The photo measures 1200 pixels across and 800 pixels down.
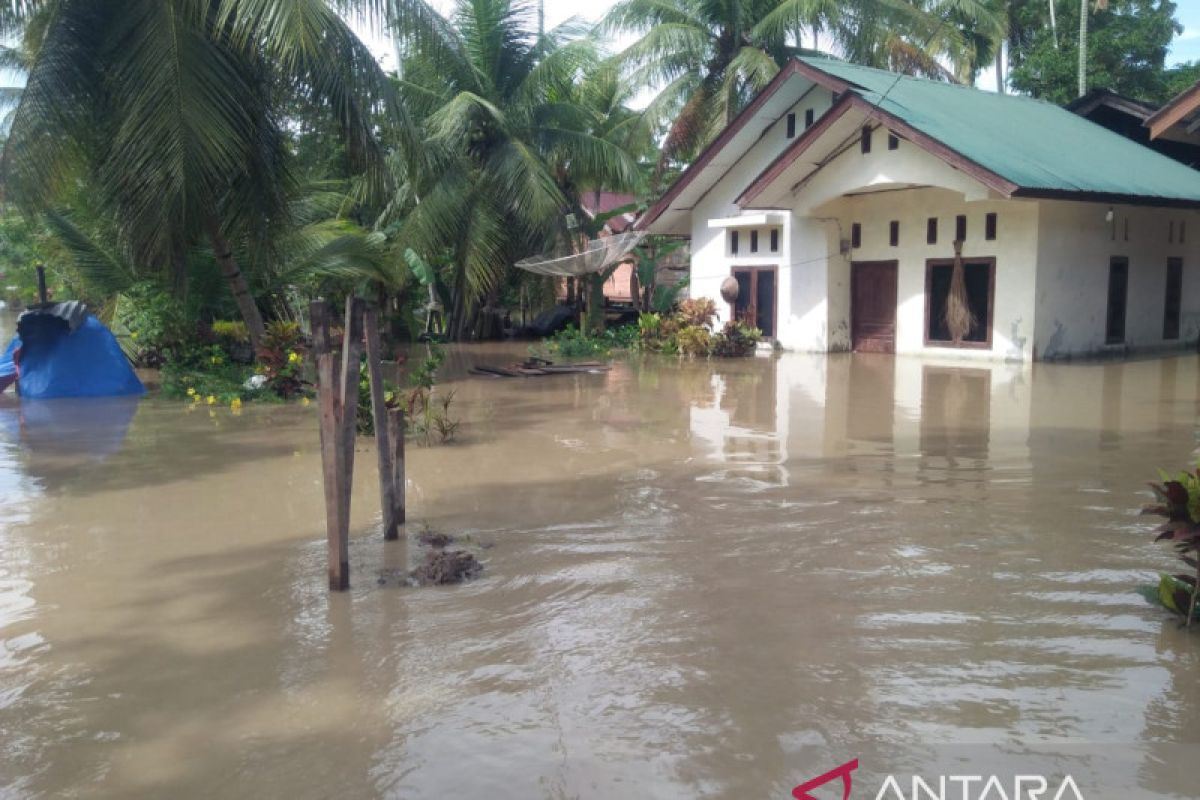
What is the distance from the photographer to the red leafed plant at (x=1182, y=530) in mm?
4742

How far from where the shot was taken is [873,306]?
65.3 feet

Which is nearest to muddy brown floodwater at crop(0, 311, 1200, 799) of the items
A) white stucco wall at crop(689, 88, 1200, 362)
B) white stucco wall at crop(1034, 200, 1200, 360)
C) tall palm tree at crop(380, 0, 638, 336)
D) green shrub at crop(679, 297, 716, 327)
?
white stucco wall at crop(689, 88, 1200, 362)

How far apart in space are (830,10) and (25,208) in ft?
55.0

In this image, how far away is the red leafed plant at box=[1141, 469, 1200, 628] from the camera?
4742mm

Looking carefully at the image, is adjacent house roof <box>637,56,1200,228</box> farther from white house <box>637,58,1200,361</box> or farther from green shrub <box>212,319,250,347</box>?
green shrub <box>212,319,250,347</box>

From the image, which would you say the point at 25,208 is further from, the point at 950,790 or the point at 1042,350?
the point at 1042,350

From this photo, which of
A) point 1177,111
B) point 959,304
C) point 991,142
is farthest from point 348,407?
point 991,142

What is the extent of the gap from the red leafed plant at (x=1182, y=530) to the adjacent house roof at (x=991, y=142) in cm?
1120

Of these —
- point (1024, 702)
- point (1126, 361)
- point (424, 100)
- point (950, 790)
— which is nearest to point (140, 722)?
point (950, 790)

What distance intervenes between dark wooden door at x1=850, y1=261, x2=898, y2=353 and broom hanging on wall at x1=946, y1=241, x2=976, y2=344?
1.48 meters

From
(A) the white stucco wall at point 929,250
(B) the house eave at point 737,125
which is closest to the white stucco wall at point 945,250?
(A) the white stucco wall at point 929,250

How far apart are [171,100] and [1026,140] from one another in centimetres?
1467

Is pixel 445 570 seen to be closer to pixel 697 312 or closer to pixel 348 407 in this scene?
pixel 348 407

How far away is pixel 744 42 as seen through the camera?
78.2 feet
